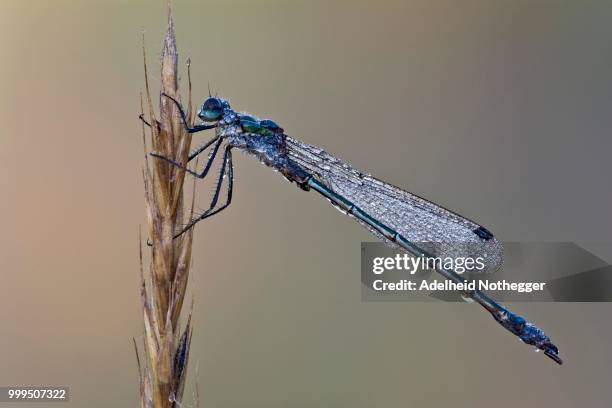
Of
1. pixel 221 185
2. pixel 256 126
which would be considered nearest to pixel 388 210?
pixel 256 126

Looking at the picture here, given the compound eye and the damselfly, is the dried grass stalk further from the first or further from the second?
the damselfly

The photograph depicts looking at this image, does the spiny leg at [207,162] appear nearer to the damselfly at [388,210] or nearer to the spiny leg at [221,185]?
the spiny leg at [221,185]

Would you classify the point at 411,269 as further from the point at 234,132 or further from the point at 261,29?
the point at 261,29

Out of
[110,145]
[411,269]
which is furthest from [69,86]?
[411,269]

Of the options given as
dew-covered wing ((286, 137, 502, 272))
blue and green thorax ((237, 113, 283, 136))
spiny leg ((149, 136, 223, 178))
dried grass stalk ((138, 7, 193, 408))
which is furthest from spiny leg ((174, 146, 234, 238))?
dew-covered wing ((286, 137, 502, 272))

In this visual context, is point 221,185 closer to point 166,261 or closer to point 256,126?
point 256,126

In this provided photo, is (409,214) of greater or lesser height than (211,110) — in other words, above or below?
below
